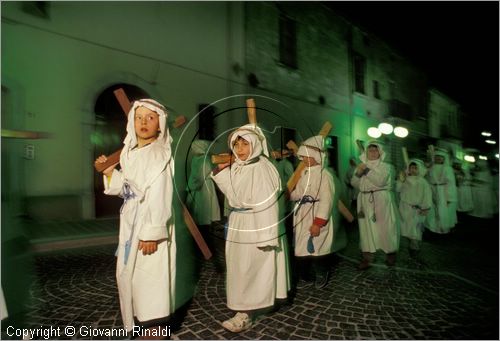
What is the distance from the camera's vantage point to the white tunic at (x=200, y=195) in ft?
21.7

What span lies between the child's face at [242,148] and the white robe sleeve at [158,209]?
76 cm

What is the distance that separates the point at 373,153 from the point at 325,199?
1.96 metres

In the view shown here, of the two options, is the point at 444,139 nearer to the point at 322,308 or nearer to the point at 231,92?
the point at 231,92

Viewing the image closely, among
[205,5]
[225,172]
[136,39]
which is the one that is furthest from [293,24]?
[225,172]

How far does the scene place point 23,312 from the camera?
337 cm

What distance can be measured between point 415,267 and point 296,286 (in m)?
2.33

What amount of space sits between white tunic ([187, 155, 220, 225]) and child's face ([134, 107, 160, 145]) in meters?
3.71

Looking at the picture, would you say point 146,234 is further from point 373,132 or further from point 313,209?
point 373,132

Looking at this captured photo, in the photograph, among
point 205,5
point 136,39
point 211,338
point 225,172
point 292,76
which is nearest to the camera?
point 211,338

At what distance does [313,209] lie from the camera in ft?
13.1

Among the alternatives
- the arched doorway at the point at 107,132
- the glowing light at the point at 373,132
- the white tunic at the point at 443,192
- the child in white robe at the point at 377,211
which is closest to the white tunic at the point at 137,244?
the child in white robe at the point at 377,211

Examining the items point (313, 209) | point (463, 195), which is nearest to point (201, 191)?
point (313, 209)

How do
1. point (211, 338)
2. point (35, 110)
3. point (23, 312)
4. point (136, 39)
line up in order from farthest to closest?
point (136, 39), point (35, 110), point (23, 312), point (211, 338)

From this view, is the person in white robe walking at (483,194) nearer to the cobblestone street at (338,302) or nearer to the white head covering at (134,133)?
the cobblestone street at (338,302)
